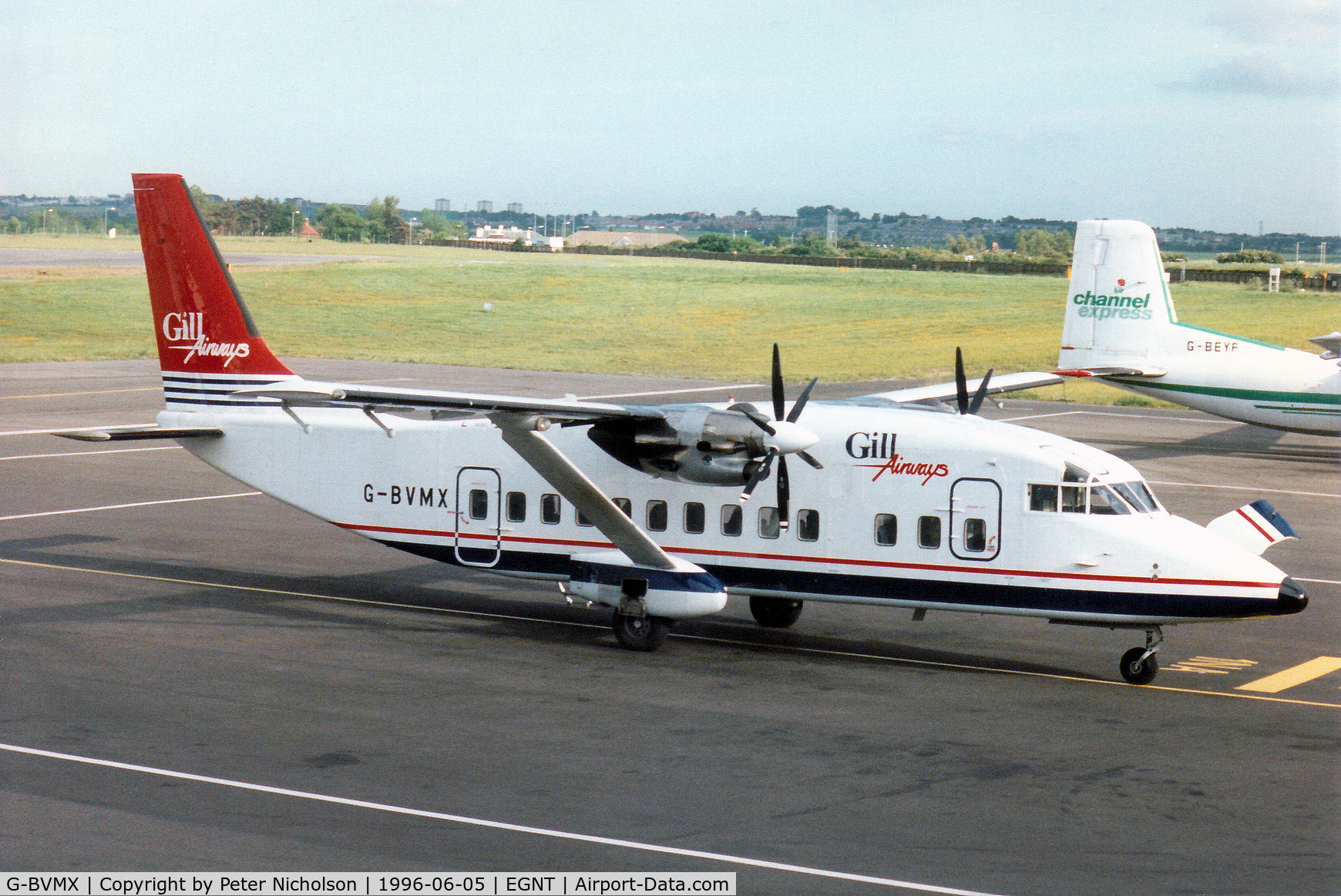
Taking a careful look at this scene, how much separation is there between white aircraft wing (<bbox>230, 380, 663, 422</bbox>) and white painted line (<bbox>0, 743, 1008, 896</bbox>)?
16.9 ft

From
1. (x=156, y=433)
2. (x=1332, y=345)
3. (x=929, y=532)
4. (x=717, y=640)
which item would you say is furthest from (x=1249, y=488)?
(x=156, y=433)

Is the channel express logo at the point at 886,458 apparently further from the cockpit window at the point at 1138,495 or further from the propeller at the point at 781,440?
the cockpit window at the point at 1138,495

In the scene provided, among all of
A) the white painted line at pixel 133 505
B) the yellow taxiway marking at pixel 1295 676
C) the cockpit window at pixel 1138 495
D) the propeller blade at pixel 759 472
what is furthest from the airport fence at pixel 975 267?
the propeller blade at pixel 759 472

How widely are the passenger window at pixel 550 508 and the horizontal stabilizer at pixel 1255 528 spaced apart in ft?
31.0

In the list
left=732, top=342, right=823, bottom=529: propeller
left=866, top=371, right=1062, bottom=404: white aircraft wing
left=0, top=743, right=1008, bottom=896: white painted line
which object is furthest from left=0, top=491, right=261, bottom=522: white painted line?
left=0, top=743, right=1008, bottom=896: white painted line

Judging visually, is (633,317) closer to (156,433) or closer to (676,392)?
(676,392)

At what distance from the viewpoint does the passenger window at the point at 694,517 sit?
21688mm

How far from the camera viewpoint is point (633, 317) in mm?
102188

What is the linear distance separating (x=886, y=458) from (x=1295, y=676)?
6.50 meters

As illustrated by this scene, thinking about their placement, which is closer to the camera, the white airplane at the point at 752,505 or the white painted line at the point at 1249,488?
the white airplane at the point at 752,505

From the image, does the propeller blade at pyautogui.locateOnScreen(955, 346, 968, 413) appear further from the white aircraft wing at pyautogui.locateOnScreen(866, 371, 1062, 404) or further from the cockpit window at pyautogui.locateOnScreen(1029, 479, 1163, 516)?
the cockpit window at pyautogui.locateOnScreen(1029, 479, 1163, 516)

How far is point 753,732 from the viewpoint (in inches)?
679

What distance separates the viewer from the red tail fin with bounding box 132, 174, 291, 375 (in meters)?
25.2

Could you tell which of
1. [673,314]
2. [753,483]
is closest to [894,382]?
[673,314]
